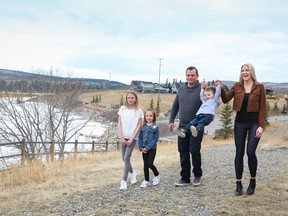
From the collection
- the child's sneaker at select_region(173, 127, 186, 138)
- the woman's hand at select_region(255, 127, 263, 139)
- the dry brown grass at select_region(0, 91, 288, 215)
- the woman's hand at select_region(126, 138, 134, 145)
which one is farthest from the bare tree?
the woman's hand at select_region(255, 127, 263, 139)

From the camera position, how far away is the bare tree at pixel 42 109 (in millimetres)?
20000

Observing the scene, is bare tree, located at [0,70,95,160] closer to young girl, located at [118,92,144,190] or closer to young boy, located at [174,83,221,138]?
young girl, located at [118,92,144,190]

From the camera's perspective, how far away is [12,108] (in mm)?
20219

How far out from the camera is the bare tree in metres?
20.0

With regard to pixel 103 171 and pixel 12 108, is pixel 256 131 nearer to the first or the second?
pixel 103 171

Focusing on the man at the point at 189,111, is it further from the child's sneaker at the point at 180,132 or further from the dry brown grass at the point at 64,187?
the dry brown grass at the point at 64,187

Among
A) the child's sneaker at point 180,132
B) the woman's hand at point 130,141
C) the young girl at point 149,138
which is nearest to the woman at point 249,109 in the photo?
the child's sneaker at point 180,132

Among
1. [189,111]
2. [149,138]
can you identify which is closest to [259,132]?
[189,111]

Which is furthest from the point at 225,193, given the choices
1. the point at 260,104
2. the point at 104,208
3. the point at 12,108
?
the point at 12,108

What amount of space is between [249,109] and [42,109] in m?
17.7

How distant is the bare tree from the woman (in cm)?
1601

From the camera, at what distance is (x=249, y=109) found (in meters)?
5.03

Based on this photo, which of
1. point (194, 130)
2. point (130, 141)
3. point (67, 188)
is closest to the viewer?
point (194, 130)

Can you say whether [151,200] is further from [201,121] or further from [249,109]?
[249,109]
